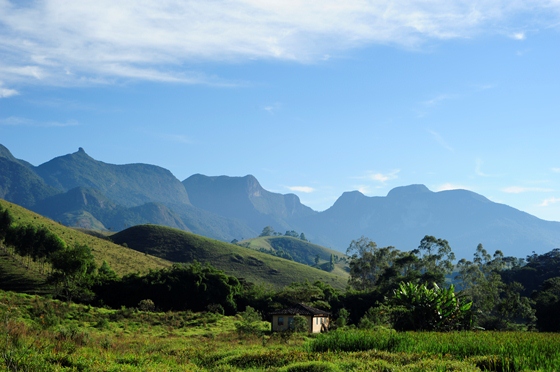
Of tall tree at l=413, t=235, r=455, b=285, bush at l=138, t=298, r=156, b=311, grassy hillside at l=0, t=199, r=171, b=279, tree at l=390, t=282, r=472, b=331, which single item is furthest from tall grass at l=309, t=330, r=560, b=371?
tall tree at l=413, t=235, r=455, b=285

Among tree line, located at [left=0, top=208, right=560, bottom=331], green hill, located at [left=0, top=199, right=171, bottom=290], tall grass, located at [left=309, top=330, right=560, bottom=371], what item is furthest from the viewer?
green hill, located at [left=0, top=199, right=171, bottom=290]

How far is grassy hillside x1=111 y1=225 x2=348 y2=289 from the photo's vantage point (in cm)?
11950

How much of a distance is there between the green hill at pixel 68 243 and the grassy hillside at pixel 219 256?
43.9 feet

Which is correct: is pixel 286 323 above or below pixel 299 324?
below

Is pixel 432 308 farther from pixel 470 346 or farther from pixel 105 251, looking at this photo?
pixel 105 251

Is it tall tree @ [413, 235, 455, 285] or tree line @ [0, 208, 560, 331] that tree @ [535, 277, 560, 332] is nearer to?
tree line @ [0, 208, 560, 331]

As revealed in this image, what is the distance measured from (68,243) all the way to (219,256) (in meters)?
42.9

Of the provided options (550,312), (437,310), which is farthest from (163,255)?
(437,310)

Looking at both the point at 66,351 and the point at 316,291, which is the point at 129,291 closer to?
the point at 316,291

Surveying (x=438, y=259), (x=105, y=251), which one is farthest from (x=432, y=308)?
(x=105, y=251)

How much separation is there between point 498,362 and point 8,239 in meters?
72.7

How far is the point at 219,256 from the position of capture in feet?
415

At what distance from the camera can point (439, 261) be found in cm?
10562

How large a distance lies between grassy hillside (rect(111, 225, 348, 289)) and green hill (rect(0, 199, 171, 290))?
13.4 meters
